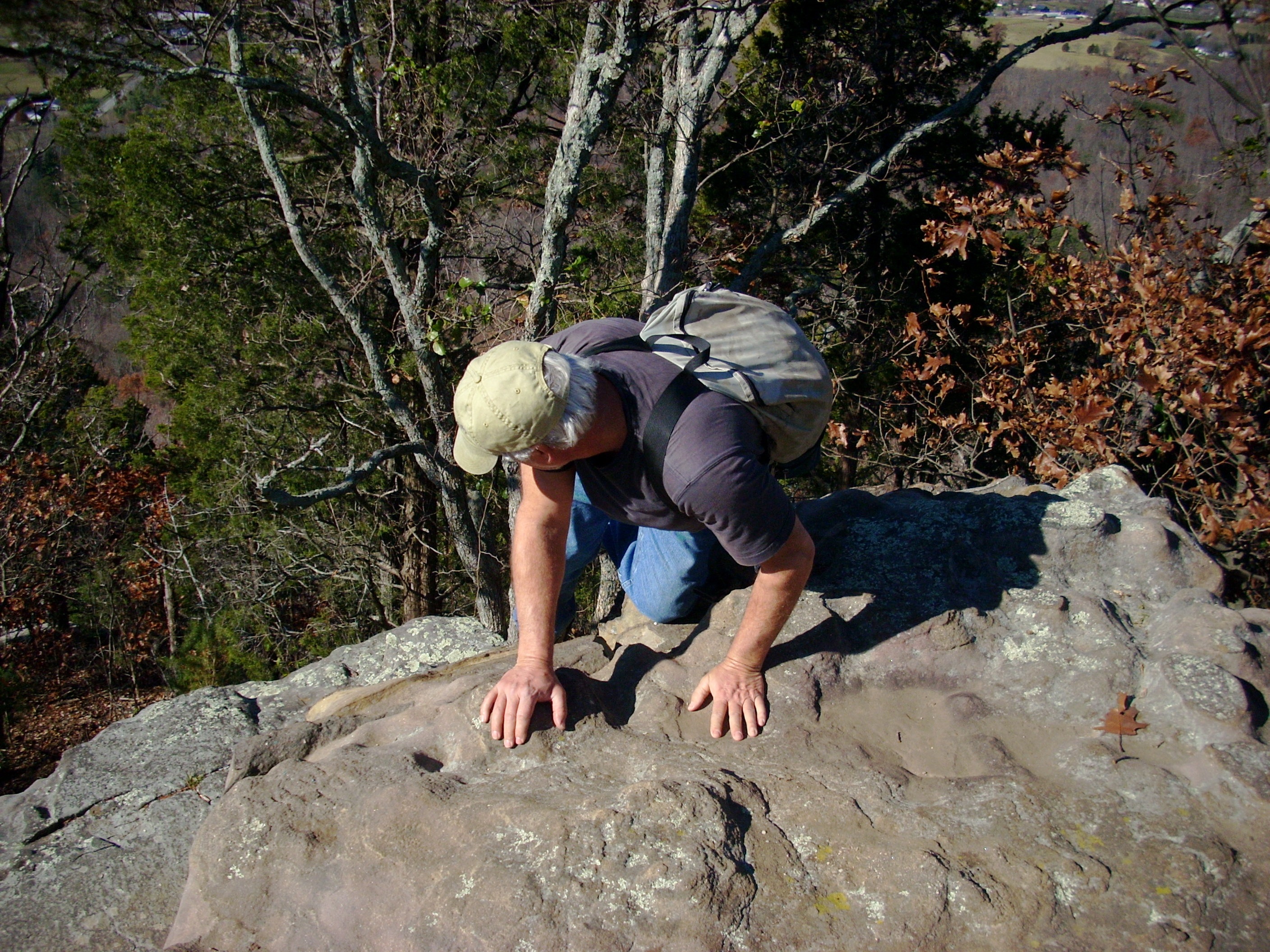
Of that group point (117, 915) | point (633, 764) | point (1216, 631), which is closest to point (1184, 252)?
point (1216, 631)

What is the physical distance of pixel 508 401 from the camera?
2.00 metres

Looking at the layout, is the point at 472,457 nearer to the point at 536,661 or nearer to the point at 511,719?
the point at 536,661

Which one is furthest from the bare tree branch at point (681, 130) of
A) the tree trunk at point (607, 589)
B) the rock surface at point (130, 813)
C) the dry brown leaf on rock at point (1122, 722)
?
the dry brown leaf on rock at point (1122, 722)

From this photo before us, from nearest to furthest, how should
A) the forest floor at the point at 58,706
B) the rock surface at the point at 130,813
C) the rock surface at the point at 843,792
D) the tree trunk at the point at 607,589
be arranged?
the rock surface at the point at 843,792
the rock surface at the point at 130,813
the tree trunk at the point at 607,589
the forest floor at the point at 58,706

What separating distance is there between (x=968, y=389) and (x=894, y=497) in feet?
16.8

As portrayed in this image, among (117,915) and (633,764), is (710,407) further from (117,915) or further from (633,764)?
(117,915)

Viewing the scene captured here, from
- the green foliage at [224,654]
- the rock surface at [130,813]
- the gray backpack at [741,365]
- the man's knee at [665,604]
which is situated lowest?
the green foliage at [224,654]

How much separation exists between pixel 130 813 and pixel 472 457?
68.1 inches

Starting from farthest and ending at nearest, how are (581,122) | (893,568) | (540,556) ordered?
(581,122) → (893,568) → (540,556)

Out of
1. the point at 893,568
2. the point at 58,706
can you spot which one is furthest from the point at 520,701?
the point at 58,706

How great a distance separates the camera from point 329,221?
28.1ft

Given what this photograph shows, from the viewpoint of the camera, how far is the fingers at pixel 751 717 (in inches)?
92.5

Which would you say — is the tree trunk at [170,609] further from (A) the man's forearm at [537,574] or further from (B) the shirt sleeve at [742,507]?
(B) the shirt sleeve at [742,507]

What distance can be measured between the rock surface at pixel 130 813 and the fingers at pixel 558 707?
0.93m
